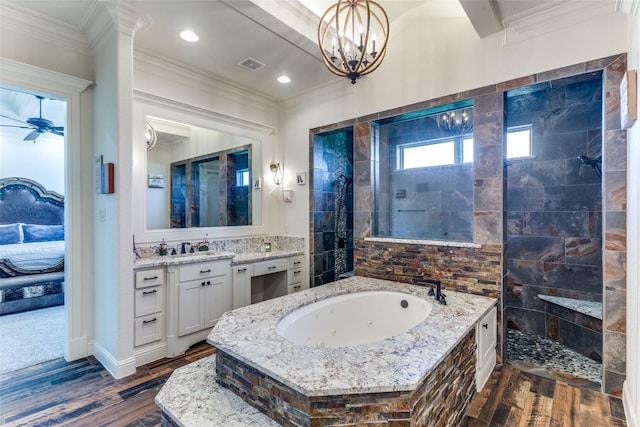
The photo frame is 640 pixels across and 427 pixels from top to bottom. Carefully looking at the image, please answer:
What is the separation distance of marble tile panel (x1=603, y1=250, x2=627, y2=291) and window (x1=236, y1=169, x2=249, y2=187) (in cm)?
371

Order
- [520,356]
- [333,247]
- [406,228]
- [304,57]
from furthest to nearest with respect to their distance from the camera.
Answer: [333,247]
[406,228]
[304,57]
[520,356]

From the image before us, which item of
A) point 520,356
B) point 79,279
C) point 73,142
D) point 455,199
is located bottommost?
point 520,356

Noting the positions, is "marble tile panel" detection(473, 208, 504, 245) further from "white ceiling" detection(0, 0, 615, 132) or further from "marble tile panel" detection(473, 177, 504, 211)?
"white ceiling" detection(0, 0, 615, 132)

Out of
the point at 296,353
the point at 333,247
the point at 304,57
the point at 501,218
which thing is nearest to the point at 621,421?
the point at 501,218

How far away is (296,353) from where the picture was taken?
166 centimetres

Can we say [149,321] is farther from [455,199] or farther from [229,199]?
[455,199]

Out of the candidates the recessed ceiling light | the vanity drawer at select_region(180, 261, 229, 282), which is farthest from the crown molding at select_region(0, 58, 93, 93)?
the vanity drawer at select_region(180, 261, 229, 282)

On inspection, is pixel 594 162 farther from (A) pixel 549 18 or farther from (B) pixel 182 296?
(B) pixel 182 296

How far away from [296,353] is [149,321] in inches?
68.4

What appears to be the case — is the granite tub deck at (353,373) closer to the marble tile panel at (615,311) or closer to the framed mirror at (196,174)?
the marble tile panel at (615,311)

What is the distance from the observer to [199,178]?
365 cm

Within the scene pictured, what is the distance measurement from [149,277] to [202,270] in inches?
18.4

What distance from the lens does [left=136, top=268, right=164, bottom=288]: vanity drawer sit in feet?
8.57

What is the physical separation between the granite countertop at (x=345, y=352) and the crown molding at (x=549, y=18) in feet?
7.50
